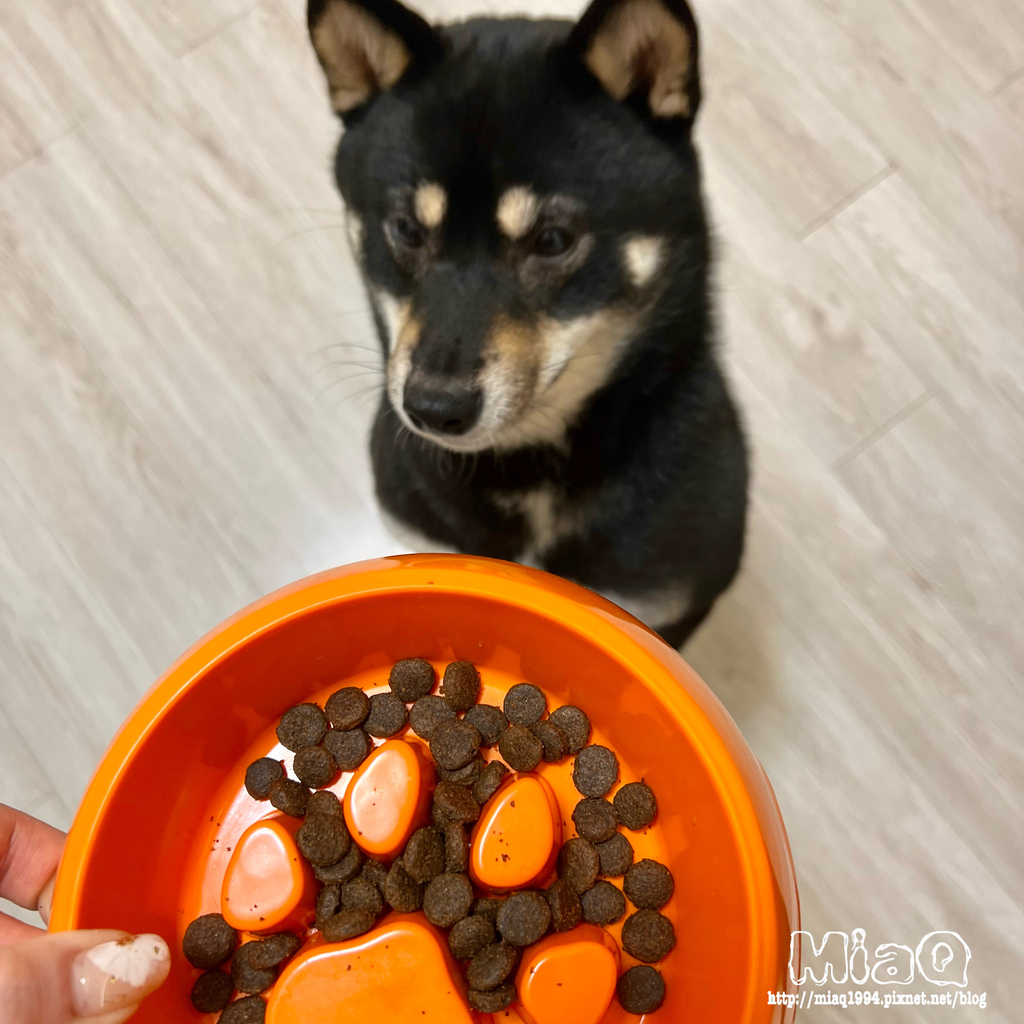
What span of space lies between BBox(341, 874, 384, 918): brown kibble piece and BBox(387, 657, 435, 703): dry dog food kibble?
20 centimetres

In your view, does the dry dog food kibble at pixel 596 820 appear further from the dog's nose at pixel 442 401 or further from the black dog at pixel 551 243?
the dog's nose at pixel 442 401

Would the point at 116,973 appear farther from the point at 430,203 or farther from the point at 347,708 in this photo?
the point at 430,203

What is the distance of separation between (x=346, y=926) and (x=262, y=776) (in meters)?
0.19

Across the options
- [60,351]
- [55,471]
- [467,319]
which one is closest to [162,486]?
[55,471]

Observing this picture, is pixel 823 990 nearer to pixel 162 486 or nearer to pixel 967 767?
pixel 967 767

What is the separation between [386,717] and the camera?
980mm

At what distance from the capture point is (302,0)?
1.50m

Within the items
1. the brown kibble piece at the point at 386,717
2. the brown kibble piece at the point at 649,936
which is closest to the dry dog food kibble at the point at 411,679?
the brown kibble piece at the point at 386,717

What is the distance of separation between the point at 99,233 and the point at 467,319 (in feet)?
3.13

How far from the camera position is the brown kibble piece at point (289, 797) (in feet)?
3.04

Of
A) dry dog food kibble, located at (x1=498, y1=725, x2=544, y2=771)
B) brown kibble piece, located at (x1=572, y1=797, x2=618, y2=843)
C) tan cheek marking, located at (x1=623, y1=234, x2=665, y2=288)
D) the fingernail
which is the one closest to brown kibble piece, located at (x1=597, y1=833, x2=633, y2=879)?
brown kibble piece, located at (x1=572, y1=797, x2=618, y2=843)

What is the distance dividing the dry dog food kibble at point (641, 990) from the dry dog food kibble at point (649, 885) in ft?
0.21

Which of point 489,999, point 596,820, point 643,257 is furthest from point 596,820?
point 643,257

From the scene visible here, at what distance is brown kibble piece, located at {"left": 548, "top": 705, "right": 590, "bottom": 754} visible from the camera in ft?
3.11
